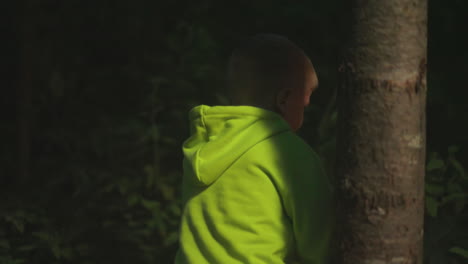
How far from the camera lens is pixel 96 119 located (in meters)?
4.88

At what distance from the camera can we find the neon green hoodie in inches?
75.5

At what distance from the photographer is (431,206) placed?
8.63ft

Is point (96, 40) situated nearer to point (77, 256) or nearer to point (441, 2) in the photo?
point (77, 256)

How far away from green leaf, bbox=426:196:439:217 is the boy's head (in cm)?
88

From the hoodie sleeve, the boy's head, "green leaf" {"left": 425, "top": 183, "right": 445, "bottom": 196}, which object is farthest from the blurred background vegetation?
the boy's head

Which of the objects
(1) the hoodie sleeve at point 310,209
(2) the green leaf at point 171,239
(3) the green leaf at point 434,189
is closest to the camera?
(1) the hoodie sleeve at point 310,209

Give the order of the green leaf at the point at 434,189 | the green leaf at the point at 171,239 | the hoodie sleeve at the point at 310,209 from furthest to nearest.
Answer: the green leaf at the point at 171,239 < the green leaf at the point at 434,189 < the hoodie sleeve at the point at 310,209

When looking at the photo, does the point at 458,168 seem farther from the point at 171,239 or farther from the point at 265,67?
the point at 171,239

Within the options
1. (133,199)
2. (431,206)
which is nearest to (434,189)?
(431,206)

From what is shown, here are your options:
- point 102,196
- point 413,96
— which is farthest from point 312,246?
point 102,196

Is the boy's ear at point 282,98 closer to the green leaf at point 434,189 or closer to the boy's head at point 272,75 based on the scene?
the boy's head at point 272,75

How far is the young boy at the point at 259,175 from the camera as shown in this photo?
1.92 metres

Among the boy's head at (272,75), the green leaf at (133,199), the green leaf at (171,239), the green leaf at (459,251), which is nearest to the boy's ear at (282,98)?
the boy's head at (272,75)

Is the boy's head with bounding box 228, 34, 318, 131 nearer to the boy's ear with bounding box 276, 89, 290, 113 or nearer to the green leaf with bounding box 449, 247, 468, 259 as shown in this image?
the boy's ear with bounding box 276, 89, 290, 113
